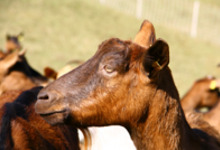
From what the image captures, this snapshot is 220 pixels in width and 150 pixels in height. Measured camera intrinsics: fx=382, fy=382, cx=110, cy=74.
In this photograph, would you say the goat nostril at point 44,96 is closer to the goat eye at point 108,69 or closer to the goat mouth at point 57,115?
the goat mouth at point 57,115

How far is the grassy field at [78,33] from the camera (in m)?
18.7

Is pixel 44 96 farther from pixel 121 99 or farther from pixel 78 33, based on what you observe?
pixel 78 33

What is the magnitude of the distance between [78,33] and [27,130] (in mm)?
18808

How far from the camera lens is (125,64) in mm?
3191

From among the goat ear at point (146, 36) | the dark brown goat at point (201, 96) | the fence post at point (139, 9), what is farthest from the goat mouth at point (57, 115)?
the fence post at point (139, 9)

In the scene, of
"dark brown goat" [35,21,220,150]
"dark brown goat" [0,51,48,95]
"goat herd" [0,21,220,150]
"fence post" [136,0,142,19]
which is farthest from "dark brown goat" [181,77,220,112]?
"fence post" [136,0,142,19]

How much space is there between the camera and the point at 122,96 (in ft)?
10.5

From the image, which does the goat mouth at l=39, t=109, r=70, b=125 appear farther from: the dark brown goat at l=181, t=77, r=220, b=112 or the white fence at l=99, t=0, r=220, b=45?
the white fence at l=99, t=0, r=220, b=45

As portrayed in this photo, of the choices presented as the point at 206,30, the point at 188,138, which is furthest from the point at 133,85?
the point at 206,30

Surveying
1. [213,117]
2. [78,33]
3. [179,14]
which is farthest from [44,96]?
[179,14]

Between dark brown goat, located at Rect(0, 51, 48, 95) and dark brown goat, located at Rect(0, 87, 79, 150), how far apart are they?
320 centimetres

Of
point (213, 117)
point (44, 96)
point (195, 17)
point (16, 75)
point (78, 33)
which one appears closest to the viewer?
point (44, 96)

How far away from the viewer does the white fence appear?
87.4 feet

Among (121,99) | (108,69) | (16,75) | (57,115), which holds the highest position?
(108,69)
